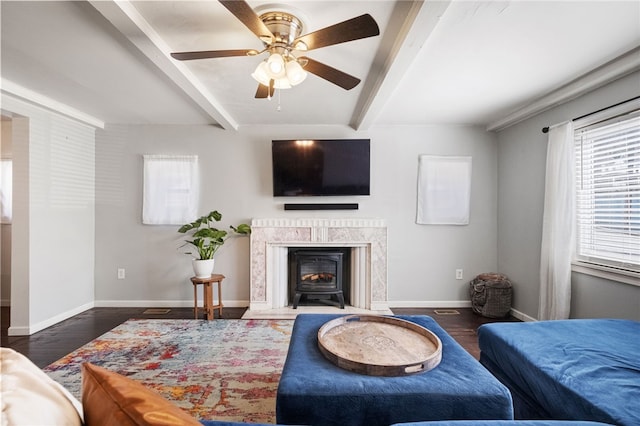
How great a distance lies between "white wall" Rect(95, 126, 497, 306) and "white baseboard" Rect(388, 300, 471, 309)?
0.5 inches

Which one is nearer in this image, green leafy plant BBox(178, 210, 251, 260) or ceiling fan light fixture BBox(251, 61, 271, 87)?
ceiling fan light fixture BBox(251, 61, 271, 87)

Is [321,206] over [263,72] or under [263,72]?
under

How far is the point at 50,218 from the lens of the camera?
324cm

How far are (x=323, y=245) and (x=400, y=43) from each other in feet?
7.97

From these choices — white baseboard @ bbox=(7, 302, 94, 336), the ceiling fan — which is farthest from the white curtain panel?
white baseboard @ bbox=(7, 302, 94, 336)

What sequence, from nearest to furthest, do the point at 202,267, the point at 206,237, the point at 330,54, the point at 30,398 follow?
1. the point at 30,398
2. the point at 330,54
3. the point at 202,267
4. the point at 206,237

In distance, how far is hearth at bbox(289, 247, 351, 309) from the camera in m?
3.70

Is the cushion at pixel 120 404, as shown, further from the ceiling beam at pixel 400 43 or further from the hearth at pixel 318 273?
the hearth at pixel 318 273

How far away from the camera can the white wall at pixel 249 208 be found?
3.86 meters

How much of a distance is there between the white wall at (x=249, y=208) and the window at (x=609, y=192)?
1.19m

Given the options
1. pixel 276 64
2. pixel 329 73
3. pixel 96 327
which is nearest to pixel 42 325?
pixel 96 327

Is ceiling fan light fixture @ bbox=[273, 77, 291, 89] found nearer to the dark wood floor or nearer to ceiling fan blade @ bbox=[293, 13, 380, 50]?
ceiling fan blade @ bbox=[293, 13, 380, 50]

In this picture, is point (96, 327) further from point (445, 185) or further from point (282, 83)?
point (445, 185)

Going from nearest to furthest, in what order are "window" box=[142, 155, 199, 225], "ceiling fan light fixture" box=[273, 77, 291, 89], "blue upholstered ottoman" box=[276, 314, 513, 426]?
"blue upholstered ottoman" box=[276, 314, 513, 426] < "ceiling fan light fixture" box=[273, 77, 291, 89] < "window" box=[142, 155, 199, 225]
